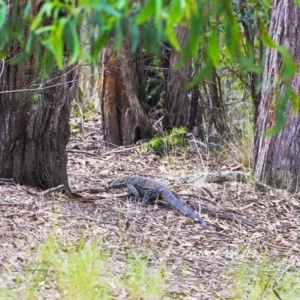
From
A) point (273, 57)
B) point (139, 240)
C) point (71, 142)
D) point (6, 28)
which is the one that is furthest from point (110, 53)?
point (6, 28)

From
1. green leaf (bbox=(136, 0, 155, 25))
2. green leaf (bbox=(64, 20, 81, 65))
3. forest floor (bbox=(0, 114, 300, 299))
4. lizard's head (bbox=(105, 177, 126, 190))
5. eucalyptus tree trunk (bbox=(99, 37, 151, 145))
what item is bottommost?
forest floor (bbox=(0, 114, 300, 299))

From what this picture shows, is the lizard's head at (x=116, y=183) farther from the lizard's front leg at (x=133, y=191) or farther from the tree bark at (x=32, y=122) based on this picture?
the tree bark at (x=32, y=122)

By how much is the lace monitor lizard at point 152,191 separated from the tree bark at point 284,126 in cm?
145

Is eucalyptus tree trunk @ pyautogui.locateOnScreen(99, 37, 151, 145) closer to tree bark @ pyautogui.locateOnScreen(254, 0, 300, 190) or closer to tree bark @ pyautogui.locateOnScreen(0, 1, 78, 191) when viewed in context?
tree bark @ pyautogui.locateOnScreen(254, 0, 300, 190)

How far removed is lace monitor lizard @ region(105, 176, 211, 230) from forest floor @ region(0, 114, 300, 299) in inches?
3.4

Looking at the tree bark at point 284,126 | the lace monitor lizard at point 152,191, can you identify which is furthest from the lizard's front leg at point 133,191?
the tree bark at point 284,126

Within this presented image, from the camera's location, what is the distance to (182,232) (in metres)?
5.69

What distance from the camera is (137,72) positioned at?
981 centimetres

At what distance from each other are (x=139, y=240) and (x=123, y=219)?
19.8 inches

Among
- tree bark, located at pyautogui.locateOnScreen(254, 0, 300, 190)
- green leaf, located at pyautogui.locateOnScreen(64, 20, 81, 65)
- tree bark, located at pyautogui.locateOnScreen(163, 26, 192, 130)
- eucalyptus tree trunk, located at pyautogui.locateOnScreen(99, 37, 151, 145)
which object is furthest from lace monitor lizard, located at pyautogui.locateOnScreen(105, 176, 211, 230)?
green leaf, located at pyautogui.locateOnScreen(64, 20, 81, 65)

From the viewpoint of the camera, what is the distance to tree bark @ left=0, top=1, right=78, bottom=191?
550cm

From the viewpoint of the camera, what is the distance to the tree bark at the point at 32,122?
5.50 m

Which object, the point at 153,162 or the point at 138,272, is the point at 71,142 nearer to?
the point at 153,162

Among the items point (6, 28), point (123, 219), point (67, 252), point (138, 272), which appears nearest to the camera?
point (6, 28)
